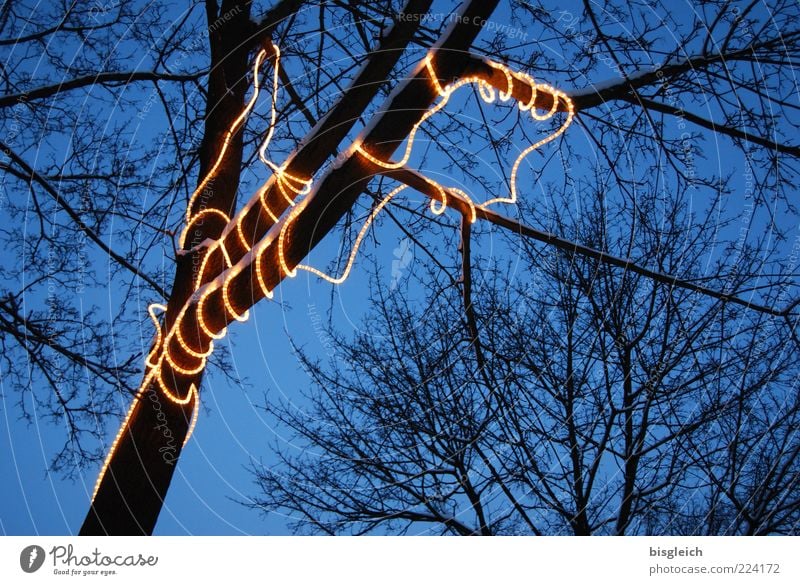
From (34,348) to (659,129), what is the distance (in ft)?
10.0

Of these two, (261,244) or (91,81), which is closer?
(261,244)
